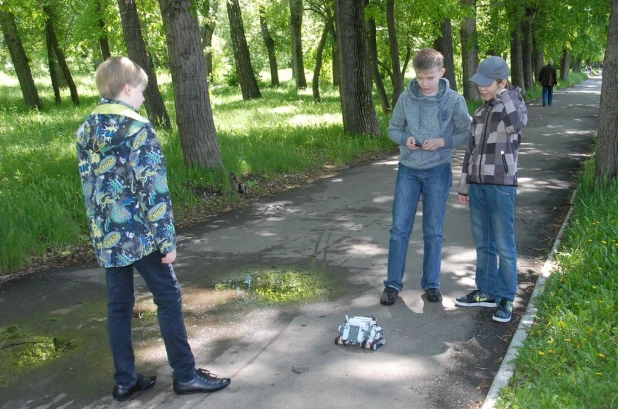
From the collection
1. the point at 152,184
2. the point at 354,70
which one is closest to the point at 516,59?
the point at 354,70

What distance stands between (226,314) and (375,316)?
128 centimetres

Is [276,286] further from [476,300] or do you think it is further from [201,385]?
[201,385]

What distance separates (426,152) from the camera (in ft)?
16.6

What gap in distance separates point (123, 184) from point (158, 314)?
83 cm

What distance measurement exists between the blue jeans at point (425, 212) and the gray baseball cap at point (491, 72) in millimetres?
791

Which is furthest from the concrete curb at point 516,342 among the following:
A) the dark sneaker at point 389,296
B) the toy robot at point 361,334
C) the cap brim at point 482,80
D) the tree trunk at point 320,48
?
the tree trunk at point 320,48

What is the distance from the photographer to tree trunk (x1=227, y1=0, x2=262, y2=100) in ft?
84.5

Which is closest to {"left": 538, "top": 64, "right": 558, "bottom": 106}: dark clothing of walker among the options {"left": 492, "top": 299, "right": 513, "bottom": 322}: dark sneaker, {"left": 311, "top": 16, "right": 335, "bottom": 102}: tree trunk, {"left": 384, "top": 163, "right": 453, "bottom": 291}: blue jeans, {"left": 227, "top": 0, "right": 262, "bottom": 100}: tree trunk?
{"left": 311, "top": 16, "right": 335, "bottom": 102}: tree trunk

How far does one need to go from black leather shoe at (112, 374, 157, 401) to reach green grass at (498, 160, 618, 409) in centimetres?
223

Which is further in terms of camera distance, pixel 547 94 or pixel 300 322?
pixel 547 94

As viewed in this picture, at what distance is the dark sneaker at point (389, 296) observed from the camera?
5262 mm

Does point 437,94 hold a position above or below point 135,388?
above

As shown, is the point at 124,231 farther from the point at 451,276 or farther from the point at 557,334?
the point at 451,276

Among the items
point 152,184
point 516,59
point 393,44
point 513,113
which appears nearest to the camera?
point 152,184
